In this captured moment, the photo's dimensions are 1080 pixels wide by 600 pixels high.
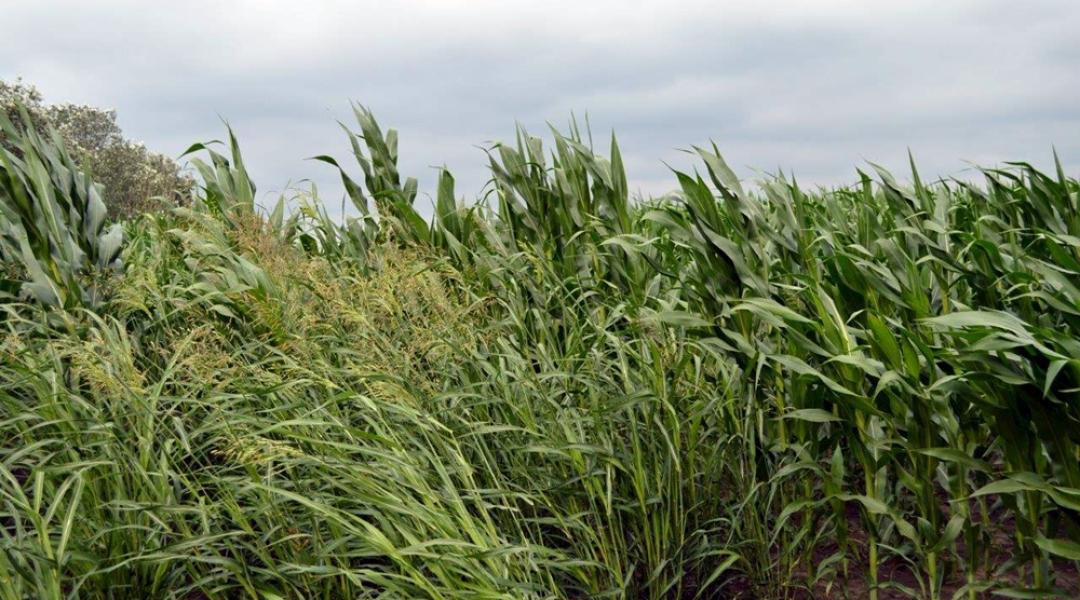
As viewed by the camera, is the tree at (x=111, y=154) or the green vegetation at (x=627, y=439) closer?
the green vegetation at (x=627, y=439)

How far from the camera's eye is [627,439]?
3.69 m

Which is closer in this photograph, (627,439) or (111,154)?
(627,439)

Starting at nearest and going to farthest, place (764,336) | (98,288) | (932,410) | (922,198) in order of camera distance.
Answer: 1. (932,410)
2. (764,336)
3. (922,198)
4. (98,288)

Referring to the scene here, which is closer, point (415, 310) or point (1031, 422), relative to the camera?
point (1031, 422)

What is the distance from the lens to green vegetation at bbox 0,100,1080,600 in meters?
2.91

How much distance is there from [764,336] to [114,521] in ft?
7.89

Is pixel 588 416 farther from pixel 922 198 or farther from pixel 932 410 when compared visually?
pixel 922 198

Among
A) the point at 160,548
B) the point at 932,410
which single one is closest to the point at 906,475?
the point at 932,410

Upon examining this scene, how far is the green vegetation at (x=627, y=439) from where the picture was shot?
291cm

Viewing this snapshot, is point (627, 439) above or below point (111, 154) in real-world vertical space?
below

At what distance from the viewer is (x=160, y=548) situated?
3262 mm

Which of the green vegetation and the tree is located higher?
the tree

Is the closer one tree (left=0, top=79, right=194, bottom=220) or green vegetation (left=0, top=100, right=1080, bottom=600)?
green vegetation (left=0, top=100, right=1080, bottom=600)

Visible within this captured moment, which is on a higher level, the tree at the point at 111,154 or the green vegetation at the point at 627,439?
the tree at the point at 111,154
